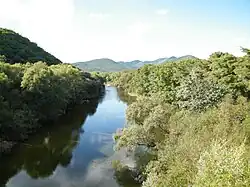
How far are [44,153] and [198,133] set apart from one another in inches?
894

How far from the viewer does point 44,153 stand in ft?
140

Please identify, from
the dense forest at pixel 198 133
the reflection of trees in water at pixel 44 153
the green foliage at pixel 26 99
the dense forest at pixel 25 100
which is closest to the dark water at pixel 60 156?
the reflection of trees in water at pixel 44 153

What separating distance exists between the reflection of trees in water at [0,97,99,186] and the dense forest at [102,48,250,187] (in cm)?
912

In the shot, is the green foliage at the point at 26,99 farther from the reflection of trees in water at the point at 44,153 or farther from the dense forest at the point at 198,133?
the dense forest at the point at 198,133

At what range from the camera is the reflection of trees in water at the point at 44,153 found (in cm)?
3647

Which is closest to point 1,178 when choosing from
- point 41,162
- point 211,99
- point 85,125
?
point 41,162

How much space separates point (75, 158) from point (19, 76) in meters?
20.8

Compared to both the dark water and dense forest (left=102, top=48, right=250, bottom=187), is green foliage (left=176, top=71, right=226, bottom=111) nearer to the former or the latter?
dense forest (left=102, top=48, right=250, bottom=187)

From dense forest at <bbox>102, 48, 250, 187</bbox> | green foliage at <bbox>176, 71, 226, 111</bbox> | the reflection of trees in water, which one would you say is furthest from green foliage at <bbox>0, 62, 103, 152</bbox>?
green foliage at <bbox>176, 71, 226, 111</bbox>

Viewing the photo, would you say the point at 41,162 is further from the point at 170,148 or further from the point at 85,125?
the point at 85,125

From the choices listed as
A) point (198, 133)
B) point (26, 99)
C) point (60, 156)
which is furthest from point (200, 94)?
point (26, 99)

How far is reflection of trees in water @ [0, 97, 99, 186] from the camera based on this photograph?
120ft

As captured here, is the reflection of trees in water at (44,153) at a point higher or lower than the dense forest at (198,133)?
lower

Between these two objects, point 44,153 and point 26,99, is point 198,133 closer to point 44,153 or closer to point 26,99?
point 44,153
